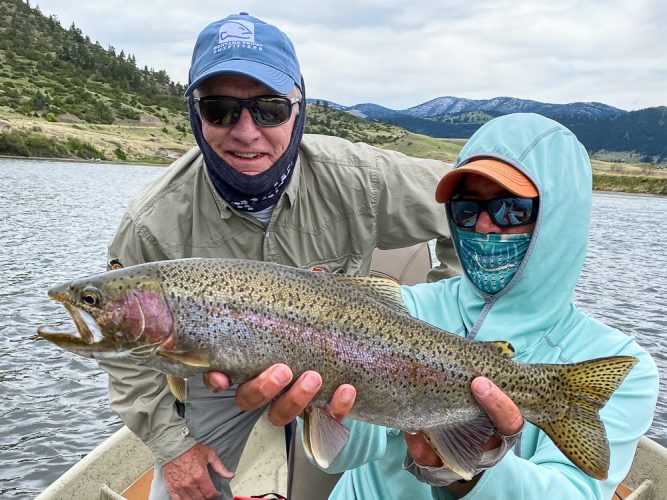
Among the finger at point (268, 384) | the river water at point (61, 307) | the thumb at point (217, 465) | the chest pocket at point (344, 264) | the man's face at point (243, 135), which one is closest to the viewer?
the finger at point (268, 384)

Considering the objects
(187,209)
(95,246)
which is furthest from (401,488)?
(95,246)

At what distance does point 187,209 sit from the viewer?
13.6ft

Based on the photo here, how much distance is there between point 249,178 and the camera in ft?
12.5

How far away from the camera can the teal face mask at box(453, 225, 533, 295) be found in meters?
2.95

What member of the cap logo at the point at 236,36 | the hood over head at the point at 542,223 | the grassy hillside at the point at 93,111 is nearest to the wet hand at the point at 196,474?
the hood over head at the point at 542,223

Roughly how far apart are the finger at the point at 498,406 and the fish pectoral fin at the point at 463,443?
0.22ft

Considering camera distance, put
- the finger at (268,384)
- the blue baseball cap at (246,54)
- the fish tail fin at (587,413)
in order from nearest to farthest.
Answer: the fish tail fin at (587,413)
the finger at (268,384)
the blue baseball cap at (246,54)

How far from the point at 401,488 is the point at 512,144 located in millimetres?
1715

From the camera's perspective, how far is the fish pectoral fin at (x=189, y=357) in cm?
264

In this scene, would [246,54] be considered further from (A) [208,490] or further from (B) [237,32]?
(A) [208,490]

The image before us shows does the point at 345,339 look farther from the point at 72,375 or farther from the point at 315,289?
the point at 72,375

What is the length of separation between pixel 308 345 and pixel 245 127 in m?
1.63

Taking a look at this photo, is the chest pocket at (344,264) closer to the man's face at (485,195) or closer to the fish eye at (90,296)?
the man's face at (485,195)

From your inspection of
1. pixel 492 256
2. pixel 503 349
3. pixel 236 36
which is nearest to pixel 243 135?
pixel 236 36
